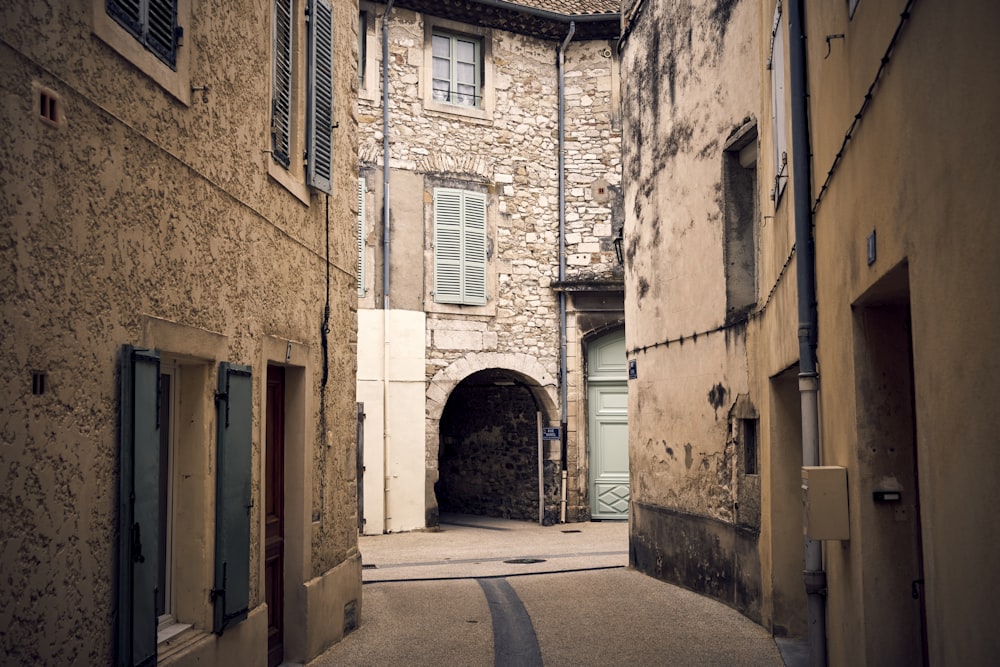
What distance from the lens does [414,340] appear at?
16219mm

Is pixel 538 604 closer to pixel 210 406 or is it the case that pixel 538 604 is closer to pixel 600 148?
pixel 210 406

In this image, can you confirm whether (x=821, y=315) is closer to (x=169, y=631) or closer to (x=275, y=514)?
(x=169, y=631)

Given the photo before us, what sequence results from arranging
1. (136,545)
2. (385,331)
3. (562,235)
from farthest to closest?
(562,235), (385,331), (136,545)

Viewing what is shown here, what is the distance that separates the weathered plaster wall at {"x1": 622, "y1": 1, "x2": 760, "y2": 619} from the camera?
880 centimetres

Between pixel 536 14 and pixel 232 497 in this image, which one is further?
pixel 536 14

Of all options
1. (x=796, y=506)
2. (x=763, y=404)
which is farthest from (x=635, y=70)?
(x=796, y=506)

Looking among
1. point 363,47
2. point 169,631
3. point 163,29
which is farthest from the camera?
point 363,47

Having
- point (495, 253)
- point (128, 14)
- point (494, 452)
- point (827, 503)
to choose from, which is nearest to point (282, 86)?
point (128, 14)

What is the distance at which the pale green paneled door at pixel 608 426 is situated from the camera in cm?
1770

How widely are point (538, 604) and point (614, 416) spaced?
8.81 meters

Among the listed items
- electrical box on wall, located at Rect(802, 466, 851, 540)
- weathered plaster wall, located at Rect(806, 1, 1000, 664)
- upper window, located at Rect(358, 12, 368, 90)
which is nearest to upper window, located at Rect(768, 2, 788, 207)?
weathered plaster wall, located at Rect(806, 1, 1000, 664)

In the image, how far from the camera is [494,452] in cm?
1875

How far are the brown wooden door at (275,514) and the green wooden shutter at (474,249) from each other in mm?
9715

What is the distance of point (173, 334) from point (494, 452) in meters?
14.2
